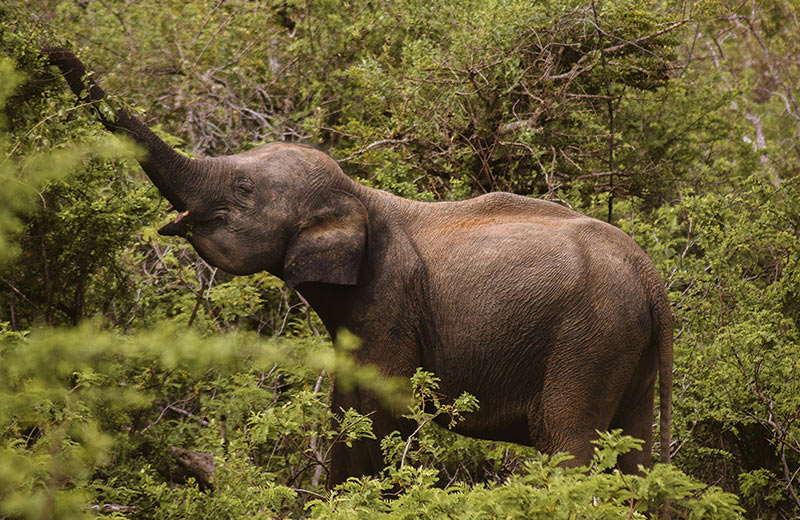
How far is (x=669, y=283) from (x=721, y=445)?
1223mm

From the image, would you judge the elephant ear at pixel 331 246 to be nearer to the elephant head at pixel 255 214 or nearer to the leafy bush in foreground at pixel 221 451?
the elephant head at pixel 255 214

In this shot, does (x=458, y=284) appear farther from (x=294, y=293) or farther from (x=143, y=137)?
(x=294, y=293)

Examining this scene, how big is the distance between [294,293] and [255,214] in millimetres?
2719

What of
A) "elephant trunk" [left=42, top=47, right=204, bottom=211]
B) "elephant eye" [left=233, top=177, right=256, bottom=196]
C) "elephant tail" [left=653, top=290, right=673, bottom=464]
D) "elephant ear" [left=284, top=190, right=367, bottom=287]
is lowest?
"elephant tail" [left=653, top=290, right=673, bottom=464]

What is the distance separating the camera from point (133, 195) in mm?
5723

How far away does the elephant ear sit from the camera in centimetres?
493

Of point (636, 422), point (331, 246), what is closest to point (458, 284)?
point (331, 246)

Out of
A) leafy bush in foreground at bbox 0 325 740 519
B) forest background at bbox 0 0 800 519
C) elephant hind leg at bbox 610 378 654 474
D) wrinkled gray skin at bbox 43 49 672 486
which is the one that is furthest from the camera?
Answer: elephant hind leg at bbox 610 378 654 474

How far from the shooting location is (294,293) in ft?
25.1

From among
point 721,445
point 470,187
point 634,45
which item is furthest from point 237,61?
point 721,445

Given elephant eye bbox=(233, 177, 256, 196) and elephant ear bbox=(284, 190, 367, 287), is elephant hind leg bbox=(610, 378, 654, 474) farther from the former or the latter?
elephant eye bbox=(233, 177, 256, 196)

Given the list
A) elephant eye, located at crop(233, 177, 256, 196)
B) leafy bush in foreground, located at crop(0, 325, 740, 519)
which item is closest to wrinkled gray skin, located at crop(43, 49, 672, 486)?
elephant eye, located at crop(233, 177, 256, 196)

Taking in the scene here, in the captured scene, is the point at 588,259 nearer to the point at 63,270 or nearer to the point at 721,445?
the point at 721,445

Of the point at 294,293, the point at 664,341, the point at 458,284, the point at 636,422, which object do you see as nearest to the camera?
the point at 664,341
